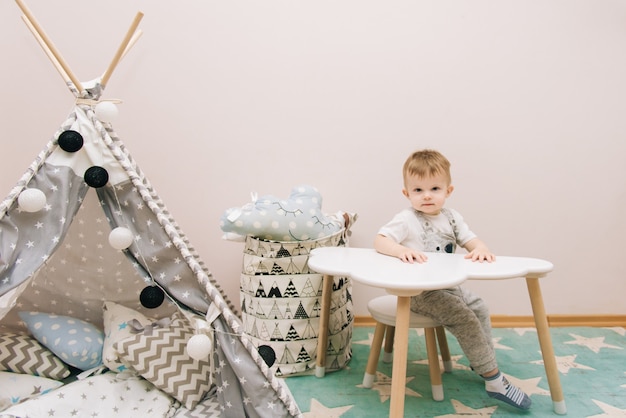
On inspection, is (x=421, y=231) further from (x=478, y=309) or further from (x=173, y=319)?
(x=173, y=319)

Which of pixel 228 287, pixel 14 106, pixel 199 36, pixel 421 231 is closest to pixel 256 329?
pixel 228 287

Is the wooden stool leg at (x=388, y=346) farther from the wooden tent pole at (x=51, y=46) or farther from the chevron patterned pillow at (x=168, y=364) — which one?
the wooden tent pole at (x=51, y=46)

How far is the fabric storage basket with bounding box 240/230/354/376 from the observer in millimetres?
1945

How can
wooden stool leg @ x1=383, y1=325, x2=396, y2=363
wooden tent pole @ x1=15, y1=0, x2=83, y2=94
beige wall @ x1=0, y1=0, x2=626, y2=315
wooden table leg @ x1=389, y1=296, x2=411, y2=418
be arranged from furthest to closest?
beige wall @ x1=0, y1=0, x2=626, y2=315 < wooden stool leg @ x1=383, y1=325, x2=396, y2=363 < wooden tent pole @ x1=15, y1=0, x2=83, y2=94 < wooden table leg @ x1=389, y1=296, x2=411, y2=418

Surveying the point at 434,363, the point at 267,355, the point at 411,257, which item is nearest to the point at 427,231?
the point at 411,257

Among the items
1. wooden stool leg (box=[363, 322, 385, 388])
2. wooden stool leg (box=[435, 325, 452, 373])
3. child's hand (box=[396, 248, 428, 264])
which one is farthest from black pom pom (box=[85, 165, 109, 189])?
wooden stool leg (box=[435, 325, 452, 373])

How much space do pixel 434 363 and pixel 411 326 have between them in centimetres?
17

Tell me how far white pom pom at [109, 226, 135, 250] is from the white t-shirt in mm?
865

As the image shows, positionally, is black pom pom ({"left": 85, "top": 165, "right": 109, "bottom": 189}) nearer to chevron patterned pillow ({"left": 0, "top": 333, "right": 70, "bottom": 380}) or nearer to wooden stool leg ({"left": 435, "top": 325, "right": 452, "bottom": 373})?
chevron patterned pillow ({"left": 0, "top": 333, "right": 70, "bottom": 380})

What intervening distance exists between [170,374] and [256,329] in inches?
15.1

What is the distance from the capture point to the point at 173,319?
192cm

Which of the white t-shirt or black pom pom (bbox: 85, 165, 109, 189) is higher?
black pom pom (bbox: 85, 165, 109, 189)

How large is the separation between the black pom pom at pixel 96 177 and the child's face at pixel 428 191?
1.06m

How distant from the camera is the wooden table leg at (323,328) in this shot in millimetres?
1903
